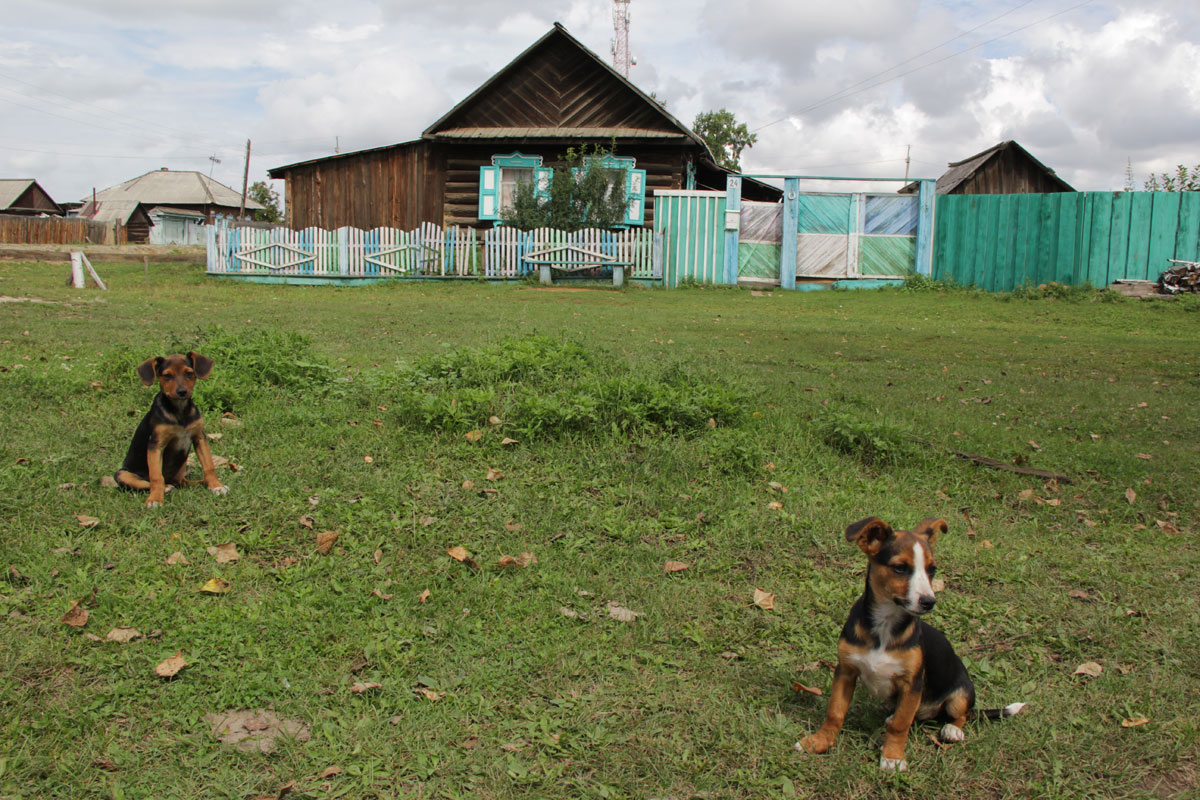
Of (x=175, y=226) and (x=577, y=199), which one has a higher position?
(x=175, y=226)

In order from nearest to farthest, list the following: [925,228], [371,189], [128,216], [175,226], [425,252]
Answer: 1. [925,228]
2. [425,252]
3. [371,189]
4. [175,226]
5. [128,216]

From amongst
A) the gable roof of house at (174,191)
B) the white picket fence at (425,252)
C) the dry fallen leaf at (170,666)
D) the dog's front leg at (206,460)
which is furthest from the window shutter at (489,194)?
the gable roof of house at (174,191)

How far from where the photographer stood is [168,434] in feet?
14.7

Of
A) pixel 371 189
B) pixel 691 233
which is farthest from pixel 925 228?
pixel 371 189

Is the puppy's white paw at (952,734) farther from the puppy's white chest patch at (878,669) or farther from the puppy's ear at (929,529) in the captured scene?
the puppy's ear at (929,529)

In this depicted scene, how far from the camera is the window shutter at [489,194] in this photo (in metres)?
22.0

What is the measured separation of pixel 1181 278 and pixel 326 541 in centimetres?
1765

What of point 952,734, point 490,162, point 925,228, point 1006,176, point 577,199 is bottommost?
point 952,734

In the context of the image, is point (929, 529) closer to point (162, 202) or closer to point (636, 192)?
point (636, 192)

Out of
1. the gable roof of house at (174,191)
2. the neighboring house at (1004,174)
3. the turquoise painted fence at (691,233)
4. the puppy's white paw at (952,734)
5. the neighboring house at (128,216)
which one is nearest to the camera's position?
the puppy's white paw at (952,734)

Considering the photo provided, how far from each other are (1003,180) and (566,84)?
15.8 m

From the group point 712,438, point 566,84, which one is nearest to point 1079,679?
point 712,438

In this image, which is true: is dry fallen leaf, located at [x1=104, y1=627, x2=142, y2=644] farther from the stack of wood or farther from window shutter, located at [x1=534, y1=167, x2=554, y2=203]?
the stack of wood

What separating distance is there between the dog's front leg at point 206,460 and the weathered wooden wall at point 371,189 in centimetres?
1873
